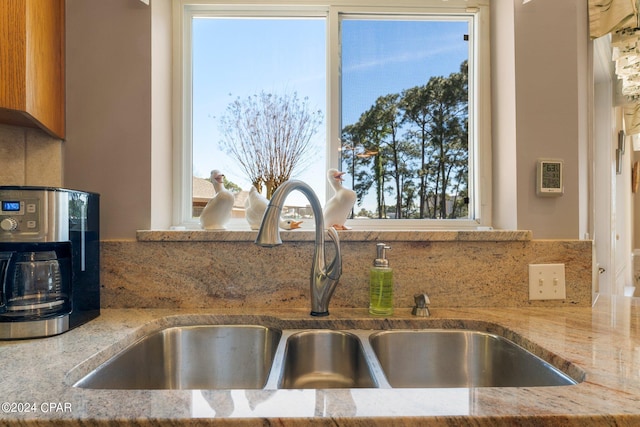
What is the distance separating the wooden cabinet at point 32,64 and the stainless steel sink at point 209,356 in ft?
2.17

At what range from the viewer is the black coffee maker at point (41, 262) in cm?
84

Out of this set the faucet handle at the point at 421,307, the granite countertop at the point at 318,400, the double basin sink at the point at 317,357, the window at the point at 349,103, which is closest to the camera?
the granite countertop at the point at 318,400

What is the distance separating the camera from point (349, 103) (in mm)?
1399

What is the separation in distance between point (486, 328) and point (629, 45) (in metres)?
1.17

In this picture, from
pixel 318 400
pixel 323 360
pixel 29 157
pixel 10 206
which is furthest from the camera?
pixel 29 157

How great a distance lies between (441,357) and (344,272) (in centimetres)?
36

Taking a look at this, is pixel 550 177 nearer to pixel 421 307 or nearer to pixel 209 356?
pixel 421 307

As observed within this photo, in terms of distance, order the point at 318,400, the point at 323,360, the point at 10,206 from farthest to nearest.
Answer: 1. the point at 323,360
2. the point at 10,206
3. the point at 318,400

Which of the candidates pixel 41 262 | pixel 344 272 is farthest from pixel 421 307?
pixel 41 262

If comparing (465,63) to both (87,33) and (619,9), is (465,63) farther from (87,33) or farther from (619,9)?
(87,33)

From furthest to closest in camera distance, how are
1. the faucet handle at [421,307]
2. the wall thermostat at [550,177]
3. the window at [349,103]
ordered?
the window at [349,103]
the wall thermostat at [550,177]
the faucet handle at [421,307]

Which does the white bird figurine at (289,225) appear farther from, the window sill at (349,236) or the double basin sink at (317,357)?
the double basin sink at (317,357)

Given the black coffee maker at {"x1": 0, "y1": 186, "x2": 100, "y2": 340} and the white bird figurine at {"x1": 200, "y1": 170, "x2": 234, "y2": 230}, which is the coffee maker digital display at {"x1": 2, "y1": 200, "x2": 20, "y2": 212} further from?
the white bird figurine at {"x1": 200, "y1": 170, "x2": 234, "y2": 230}

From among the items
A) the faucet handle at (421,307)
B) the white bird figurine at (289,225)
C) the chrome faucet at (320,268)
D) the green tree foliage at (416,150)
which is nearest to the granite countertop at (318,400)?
the faucet handle at (421,307)
